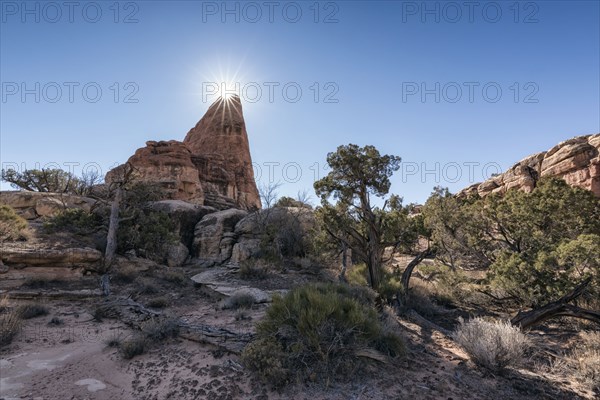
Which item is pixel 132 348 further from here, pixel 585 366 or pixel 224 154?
pixel 224 154

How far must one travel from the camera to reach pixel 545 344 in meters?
7.52

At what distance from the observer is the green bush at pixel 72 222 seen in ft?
50.6

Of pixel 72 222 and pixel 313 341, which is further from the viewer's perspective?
pixel 72 222

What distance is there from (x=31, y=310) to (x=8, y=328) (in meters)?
2.07

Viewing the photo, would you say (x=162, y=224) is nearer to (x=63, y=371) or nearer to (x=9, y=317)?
(x=9, y=317)

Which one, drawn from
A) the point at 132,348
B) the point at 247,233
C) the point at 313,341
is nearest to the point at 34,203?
the point at 247,233

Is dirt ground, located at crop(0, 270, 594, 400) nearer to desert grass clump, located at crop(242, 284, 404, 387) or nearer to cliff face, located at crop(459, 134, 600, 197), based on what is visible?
desert grass clump, located at crop(242, 284, 404, 387)

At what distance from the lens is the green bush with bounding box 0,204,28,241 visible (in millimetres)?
12750

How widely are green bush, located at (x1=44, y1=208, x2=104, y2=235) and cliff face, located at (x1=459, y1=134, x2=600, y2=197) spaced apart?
26.5 m

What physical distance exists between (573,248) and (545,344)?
2.79m

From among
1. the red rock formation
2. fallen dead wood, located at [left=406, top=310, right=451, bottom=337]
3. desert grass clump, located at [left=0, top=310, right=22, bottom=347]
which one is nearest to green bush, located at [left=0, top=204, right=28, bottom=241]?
desert grass clump, located at [left=0, top=310, right=22, bottom=347]

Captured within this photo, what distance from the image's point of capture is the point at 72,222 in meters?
15.9

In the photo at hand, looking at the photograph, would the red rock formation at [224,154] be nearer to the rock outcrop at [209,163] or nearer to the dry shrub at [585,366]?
the rock outcrop at [209,163]

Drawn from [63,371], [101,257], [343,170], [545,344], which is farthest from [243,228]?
[545,344]
